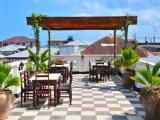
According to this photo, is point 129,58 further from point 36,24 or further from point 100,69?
point 36,24

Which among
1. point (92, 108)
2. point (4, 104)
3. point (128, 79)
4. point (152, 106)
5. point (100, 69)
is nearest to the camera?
point (152, 106)

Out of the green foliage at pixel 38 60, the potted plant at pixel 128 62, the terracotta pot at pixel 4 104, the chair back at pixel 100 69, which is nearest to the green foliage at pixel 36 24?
the green foliage at pixel 38 60

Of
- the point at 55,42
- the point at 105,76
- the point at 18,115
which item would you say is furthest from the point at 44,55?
the point at 55,42

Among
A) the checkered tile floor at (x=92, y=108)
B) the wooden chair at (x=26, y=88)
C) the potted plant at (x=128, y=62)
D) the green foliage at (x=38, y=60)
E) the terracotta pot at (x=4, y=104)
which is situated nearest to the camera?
the terracotta pot at (x=4, y=104)

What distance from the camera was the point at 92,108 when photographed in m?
8.73

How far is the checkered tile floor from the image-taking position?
7.81m

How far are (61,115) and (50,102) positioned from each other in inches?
54.7

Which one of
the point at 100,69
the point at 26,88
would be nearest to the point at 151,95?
the point at 26,88

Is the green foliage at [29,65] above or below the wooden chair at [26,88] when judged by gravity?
above

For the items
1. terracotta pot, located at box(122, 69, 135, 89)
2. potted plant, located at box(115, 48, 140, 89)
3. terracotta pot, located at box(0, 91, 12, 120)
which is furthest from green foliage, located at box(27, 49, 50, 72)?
terracotta pot, located at box(0, 91, 12, 120)

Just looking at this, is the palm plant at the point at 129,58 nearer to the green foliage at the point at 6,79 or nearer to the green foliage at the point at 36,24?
the green foliage at the point at 36,24

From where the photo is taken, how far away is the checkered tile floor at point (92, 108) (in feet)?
25.6

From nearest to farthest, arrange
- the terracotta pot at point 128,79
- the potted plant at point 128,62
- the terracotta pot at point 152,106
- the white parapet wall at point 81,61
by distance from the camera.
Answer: the terracotta pot at point 152,106
the terracotta pot at point 128,79
the potted plant at point 128,62
the white parapet wall at point 81,61

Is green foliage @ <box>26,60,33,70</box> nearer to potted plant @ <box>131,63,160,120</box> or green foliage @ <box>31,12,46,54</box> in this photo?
green foliage @ <box>31,12,46,54</box>
